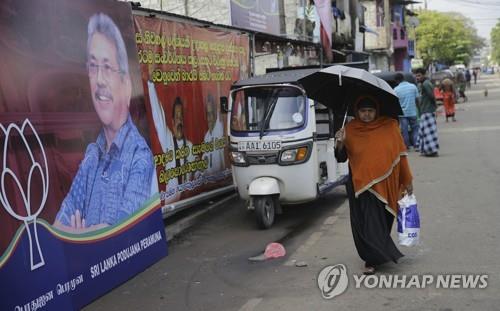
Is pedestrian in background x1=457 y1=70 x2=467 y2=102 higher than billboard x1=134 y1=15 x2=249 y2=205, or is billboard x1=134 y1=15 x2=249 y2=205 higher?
billboard x1=134 y1=15 x2=249 y2=205

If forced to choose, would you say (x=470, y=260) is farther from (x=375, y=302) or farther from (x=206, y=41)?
(x=206, y=41)

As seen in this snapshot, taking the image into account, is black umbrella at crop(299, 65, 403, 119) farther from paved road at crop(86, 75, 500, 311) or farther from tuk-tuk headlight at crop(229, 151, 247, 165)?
tuk-tuk headlight at crop(229, 151, 247, 165)

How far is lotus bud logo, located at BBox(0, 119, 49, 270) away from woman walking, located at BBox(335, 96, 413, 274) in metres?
2.89

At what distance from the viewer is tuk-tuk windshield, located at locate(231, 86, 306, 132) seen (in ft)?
25.2

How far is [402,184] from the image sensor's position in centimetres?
549

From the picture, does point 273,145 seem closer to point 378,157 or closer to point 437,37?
point 378,157

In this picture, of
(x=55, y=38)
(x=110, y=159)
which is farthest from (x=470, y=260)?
(x=55, y=38)

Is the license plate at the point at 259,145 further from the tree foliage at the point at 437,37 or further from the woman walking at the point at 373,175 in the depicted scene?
the tree foliage at the point at 437,37

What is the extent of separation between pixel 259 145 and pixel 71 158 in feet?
13.2

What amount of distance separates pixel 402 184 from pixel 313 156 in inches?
89.1

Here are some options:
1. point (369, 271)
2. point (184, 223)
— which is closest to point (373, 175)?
point (369, 271)

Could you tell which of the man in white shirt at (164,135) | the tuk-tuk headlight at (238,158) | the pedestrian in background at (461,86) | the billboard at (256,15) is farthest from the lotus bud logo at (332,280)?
the pedestrian in background at (461,86)

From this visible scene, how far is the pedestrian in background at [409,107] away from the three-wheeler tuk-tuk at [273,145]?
625 centimetres

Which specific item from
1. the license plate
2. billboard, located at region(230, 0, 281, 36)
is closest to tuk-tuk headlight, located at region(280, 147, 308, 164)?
the license plate
